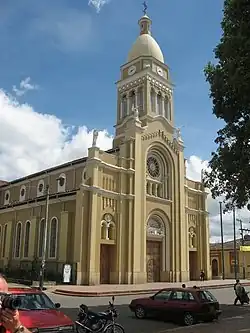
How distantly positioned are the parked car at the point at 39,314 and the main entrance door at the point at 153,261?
102ft

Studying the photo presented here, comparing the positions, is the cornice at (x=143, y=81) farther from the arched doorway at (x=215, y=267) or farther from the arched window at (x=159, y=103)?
the arched doorway at (x=215, y=267)

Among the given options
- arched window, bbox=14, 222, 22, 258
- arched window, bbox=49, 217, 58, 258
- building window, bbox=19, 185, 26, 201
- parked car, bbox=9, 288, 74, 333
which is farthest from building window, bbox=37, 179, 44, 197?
parked car, bbox=9, 288, 74, 333

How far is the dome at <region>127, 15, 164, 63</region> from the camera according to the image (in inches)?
1924

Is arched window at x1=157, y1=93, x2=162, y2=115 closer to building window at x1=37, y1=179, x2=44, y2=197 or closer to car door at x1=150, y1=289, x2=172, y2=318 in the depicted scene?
building window at x1=37, y1=179, x2=44, y2=197

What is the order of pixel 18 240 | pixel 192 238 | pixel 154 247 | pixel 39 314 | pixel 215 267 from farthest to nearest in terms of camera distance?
pixel 215 267, pixel 192 238, pixel 18 240, pixel 154 247, pixel 39 314

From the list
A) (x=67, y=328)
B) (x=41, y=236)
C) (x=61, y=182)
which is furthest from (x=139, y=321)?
(x=61, y=182)

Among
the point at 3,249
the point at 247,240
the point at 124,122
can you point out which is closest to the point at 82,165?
the point at 124,122

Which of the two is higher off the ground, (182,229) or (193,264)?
(182,229)

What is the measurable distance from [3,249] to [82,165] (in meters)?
14.2

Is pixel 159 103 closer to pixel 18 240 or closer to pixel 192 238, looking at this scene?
pixel 192 238

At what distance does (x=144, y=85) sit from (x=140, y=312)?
112ft

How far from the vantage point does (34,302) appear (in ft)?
37.2

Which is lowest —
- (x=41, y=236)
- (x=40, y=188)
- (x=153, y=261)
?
(x=153, y=261)

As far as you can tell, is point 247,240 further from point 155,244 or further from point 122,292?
point 122,292
